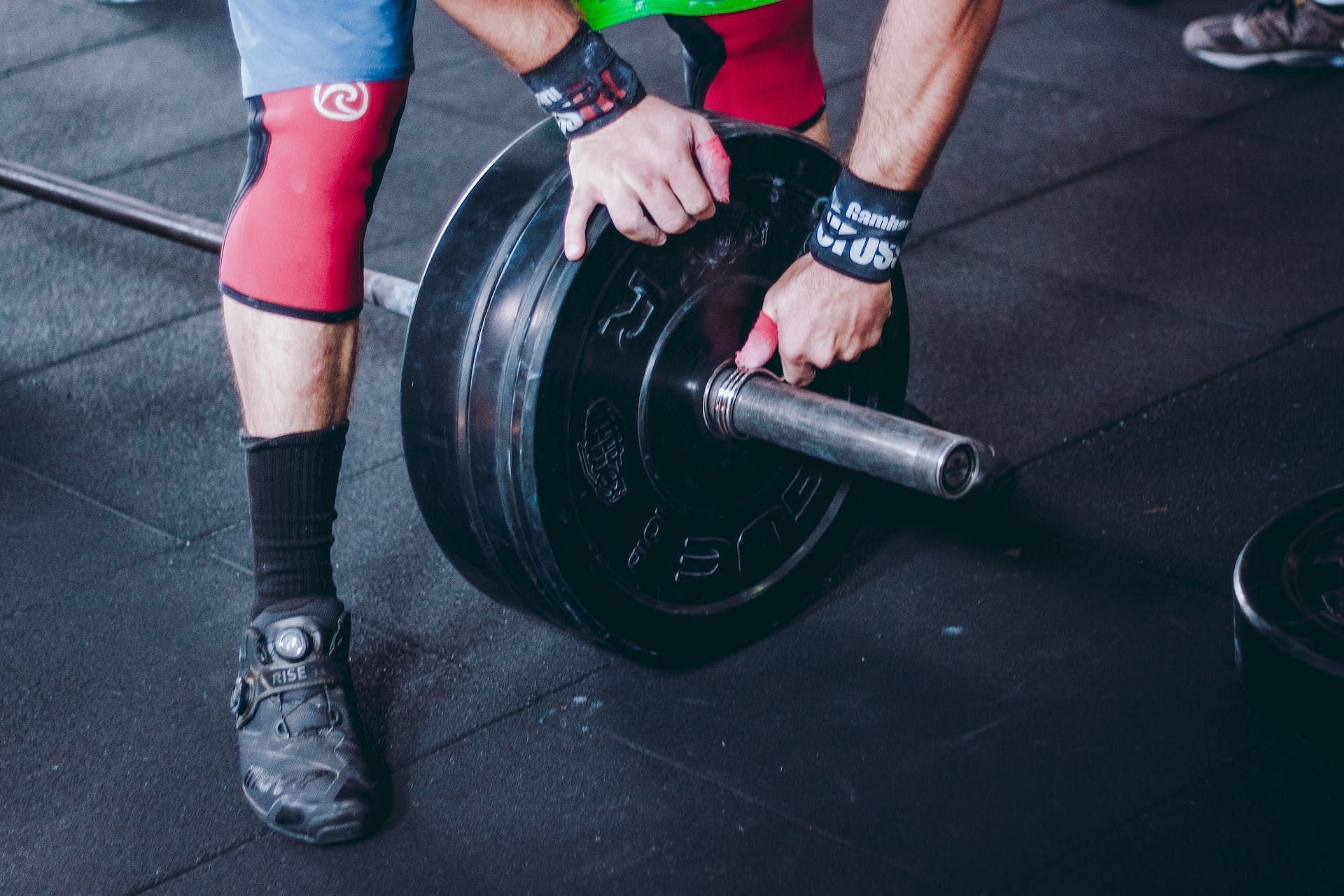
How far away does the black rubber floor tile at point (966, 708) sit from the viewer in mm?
1141

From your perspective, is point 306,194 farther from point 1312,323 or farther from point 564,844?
point 1312,323

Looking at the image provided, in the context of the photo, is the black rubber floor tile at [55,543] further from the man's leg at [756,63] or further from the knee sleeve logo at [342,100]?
the man's leg at [756,63]

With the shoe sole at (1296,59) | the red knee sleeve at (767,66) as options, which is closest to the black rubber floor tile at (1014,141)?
the shoe sole at (1296,59)

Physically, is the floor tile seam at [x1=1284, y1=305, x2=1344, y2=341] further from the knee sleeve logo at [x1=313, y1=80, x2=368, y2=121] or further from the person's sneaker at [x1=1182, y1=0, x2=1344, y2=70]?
the knee sleeve logo at [x1=313, y1=80, x2=368, y2=121]

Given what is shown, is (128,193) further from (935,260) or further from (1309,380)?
(1309,380)

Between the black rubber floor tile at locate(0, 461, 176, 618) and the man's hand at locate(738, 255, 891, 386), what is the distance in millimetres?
830

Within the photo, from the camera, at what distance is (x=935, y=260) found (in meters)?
2.13

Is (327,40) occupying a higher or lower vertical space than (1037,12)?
higher

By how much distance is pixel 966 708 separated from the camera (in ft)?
4.14

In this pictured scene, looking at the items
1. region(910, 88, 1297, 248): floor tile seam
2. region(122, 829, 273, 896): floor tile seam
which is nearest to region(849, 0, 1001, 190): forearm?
region(122, 829, 273, 896): floor tile seam

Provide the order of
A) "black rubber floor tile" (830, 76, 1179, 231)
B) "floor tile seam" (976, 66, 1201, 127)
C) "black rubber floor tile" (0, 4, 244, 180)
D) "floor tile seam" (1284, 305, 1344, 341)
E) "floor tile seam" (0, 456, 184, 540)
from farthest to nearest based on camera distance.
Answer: "black rubber floor tile" (0, 4, 244, 180) < "floor tile seam" (976, 66, 1201, 127) < "black rubber floor tile" (830, 76, 1179, 231) < "floor tile seam" (1284, 305, 1344, 341) < "floor tile seam" (0, 456, 184, 540)

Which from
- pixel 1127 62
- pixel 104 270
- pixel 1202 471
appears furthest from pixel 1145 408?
pixel 104 270

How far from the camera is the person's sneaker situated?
2748 mm

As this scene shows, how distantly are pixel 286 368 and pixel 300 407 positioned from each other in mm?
40
